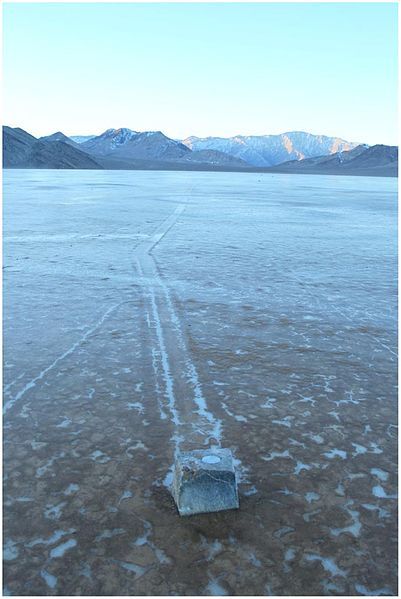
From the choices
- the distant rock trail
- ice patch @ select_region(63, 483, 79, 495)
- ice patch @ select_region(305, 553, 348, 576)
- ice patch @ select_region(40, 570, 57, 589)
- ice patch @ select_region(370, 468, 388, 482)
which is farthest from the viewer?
the distant rock trail

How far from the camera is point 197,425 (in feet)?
16.6

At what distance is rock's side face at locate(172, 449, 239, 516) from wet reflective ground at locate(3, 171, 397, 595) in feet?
0.37

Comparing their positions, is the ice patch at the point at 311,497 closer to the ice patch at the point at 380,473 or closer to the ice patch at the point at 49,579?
the ice patch at the point at 380,473

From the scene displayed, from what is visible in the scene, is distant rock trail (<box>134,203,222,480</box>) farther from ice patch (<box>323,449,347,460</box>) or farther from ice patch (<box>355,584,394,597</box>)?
ice patch (<box>355,584,394,597</box>)

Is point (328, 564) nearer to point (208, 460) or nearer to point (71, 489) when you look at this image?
point (208, 460)

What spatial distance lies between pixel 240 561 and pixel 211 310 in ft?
18.0

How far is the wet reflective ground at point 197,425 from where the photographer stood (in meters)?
3.39

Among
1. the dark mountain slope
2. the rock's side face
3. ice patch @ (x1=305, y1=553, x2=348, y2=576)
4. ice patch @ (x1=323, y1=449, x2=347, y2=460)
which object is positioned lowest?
ice patch @ (x1=305, y1=553, x2=348, y2=576)

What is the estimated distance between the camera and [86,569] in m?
3.33

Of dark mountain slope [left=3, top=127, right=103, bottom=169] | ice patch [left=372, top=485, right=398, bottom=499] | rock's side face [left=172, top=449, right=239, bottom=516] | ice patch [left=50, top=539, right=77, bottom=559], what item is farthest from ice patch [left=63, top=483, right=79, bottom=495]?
dark mountain slope [left=3, top=127, right=103, bottom=169]

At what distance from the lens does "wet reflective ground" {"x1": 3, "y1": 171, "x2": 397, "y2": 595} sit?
3.39 metres

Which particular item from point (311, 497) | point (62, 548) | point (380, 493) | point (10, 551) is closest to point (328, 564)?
point (311, 497)

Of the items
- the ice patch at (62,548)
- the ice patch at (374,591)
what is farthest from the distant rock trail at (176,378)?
the ice patch at (374,591)

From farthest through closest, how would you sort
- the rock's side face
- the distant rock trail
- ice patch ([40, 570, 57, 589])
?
the distant rock trail, the rock's side face, ice patch ([40, 570, 57, 589])
